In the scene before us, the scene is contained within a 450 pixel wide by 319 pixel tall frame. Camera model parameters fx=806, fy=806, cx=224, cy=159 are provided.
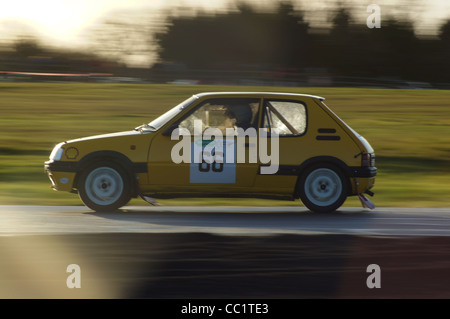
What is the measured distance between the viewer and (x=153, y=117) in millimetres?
26688

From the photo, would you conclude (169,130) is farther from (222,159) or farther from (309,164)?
(309,164)

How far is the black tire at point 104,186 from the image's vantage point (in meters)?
10.4

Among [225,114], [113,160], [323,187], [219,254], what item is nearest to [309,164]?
[323,187]

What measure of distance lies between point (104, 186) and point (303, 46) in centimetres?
4482

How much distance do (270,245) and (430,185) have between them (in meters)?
8.32

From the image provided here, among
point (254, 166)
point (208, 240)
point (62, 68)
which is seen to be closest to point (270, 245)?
point (208, 240)

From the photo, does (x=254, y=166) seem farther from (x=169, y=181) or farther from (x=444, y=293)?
(x=444, y=293)

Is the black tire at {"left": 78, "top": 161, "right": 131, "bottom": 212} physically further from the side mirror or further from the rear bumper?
the side mirror

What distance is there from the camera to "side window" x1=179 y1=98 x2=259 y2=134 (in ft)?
34.4

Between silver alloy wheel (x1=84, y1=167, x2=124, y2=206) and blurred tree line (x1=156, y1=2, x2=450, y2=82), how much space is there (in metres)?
39.8

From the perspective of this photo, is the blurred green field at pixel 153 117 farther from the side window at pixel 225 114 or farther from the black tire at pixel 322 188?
the side window at pixel 225 114

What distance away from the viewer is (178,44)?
55.8m

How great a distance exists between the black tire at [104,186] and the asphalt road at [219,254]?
0.53 feet

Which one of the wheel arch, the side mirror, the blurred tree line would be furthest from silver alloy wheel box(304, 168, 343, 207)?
the blurred tree line
